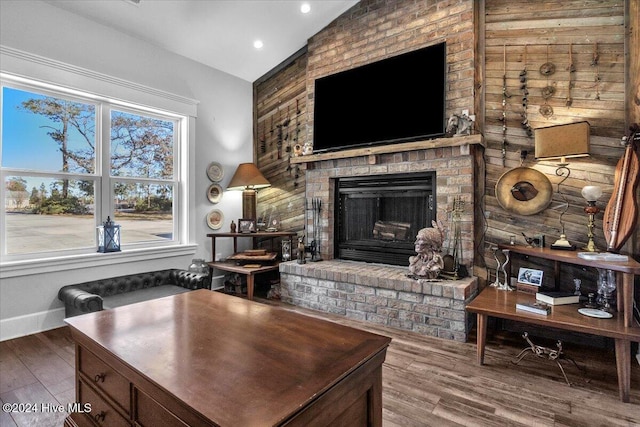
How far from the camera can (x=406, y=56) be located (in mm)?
Answer: 3562

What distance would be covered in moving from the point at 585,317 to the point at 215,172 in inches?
167

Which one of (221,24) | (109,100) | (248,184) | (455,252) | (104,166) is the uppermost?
(221,24)

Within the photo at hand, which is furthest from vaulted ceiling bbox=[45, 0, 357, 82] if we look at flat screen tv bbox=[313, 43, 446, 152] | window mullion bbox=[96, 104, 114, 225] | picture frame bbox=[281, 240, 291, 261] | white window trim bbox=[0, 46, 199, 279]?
picture frame bbox=[281, 240, 291, 261]

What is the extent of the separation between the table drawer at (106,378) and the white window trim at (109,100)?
7.11 ft

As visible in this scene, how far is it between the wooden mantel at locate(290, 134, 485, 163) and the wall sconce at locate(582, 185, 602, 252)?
0.90 meters

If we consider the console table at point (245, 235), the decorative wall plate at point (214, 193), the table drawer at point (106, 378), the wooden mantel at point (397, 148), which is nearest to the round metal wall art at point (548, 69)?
the wooden mantel at point (397, 148)

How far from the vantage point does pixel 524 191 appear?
3.02 metres

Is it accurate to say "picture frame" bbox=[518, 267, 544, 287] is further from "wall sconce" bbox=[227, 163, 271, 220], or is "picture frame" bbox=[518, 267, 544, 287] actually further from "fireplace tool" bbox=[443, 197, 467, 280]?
"wall sconce" bbox=[227, 163, 271, 220]

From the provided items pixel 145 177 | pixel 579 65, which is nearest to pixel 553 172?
pixel 579 65

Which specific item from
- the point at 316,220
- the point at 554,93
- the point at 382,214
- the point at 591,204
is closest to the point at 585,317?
the point at 591,204

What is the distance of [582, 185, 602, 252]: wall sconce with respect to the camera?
2.55m

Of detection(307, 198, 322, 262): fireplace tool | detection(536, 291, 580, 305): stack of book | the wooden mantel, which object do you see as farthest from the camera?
detection(307, 198, 322, 262): fireplace tool

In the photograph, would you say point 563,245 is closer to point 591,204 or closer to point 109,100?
point 591,204

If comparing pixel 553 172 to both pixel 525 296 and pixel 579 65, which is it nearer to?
pixel 579 65
